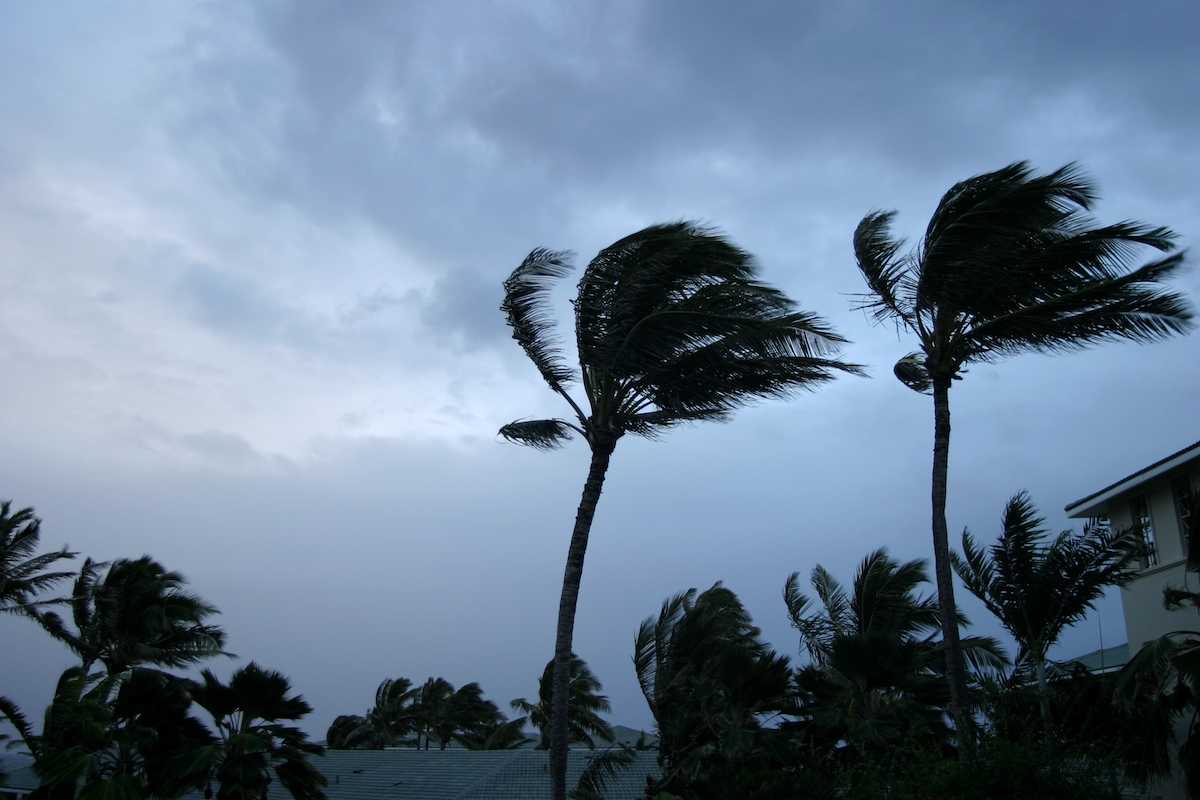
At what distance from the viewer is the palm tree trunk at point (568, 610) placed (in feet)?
46.1

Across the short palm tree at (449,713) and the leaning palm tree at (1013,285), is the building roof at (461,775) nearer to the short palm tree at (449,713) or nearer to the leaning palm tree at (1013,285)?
the leaning palm tree at (1013,285)

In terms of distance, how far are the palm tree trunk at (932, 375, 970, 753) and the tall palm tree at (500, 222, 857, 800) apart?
5.51 ft

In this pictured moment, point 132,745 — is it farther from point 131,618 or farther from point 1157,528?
point 1157,528

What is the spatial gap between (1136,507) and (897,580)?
18.4ft

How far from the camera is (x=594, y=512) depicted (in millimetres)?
15898

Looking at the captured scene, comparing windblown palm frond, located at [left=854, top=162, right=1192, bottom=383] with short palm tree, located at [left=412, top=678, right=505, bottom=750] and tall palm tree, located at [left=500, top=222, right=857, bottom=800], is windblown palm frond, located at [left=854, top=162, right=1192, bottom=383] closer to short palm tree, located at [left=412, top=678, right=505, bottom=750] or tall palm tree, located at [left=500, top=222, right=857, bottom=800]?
tall palm tree, located at [left=500, top=222, right=857, bottom=800]

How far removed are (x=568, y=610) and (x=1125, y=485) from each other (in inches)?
498

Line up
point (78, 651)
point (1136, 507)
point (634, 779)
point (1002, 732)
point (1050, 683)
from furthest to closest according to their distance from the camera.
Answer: point (78, 651) → point (634, 779) → point (1136, 507) → point (1050, 683) → point (1002, 732)

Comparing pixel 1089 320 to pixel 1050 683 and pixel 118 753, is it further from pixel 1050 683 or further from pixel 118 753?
pixel 118 753

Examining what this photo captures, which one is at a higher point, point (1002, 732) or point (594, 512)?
point (594, 512)

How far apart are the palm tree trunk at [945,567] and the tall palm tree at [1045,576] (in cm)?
447

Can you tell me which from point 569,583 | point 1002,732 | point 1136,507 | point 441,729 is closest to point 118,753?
point 569,583

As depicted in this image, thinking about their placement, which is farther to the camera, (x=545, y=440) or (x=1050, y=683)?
(x=1050, y=683)

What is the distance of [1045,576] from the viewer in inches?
716
